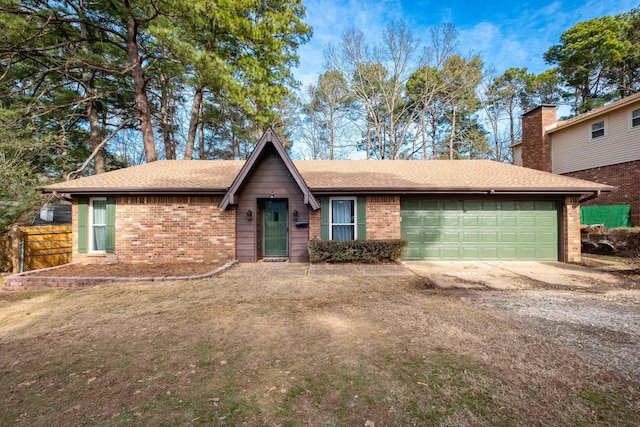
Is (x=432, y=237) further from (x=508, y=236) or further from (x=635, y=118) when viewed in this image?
(x=635, y=118)

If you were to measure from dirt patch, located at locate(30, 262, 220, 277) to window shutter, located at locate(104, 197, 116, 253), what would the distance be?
0.74 meters

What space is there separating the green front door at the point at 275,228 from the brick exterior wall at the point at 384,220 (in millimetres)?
2965

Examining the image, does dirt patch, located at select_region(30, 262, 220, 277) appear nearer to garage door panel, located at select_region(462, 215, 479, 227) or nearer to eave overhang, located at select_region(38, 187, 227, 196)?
eave overhang, located at select_region(38, 187, 227, 196)

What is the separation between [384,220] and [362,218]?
755 millimetres

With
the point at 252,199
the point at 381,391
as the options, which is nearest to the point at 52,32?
the point at 252,199

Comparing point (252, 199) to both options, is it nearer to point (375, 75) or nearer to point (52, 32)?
point (52, 32)

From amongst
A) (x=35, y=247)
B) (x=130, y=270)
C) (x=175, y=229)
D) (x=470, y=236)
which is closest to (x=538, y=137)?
(x=470, y=236)

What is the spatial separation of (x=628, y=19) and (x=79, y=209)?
36383 millimetres

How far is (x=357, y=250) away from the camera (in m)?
8.40

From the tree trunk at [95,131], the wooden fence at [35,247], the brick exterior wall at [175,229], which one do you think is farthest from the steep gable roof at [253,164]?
the tree trunk at [95,131]

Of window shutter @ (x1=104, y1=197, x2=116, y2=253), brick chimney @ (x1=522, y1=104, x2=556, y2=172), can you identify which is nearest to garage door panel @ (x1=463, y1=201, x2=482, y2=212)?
brick chimney @ (x1=522, y1=104, x2=556, y2=172)

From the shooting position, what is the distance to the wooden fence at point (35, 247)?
25.8 feet

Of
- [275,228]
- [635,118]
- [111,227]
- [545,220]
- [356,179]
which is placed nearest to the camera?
[111,227]

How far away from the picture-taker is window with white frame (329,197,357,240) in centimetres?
945
